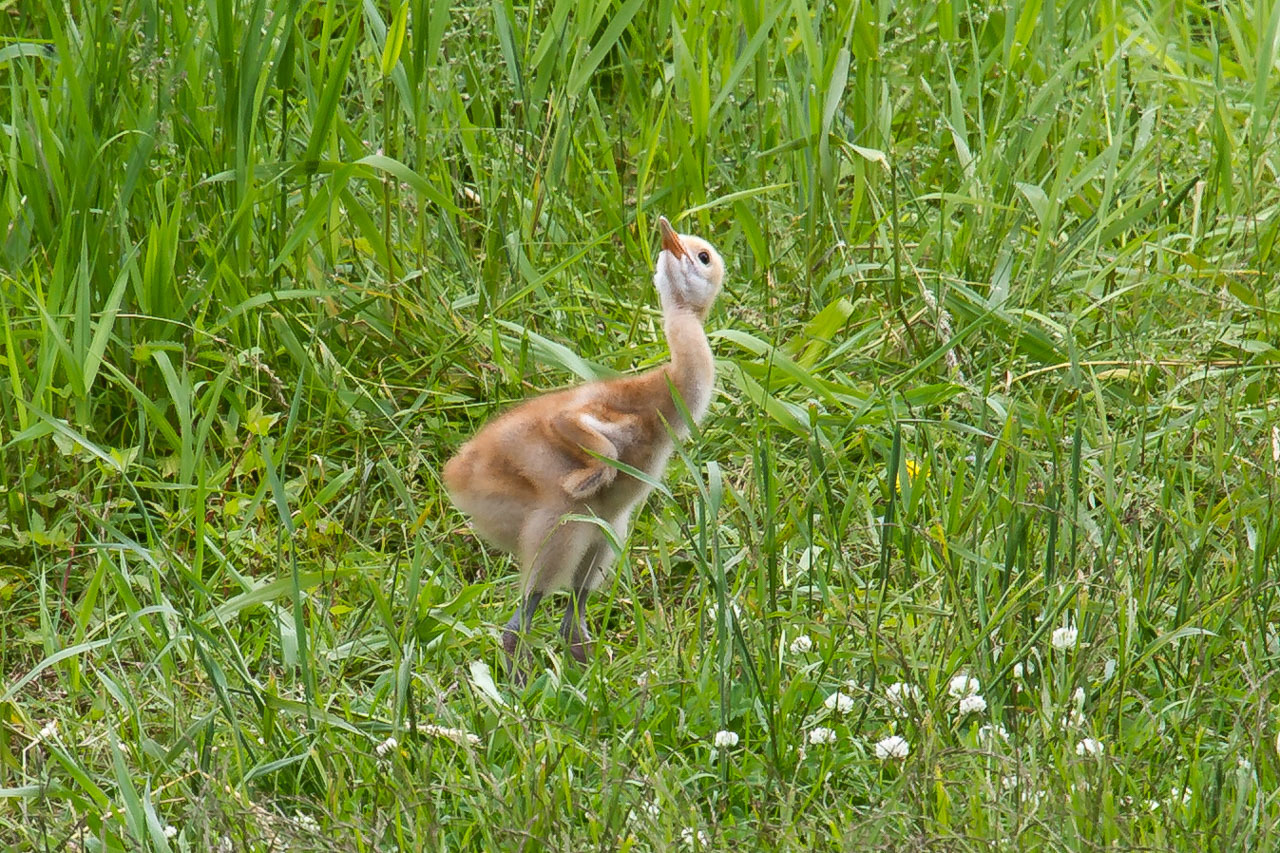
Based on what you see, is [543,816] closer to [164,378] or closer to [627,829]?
[627,829]

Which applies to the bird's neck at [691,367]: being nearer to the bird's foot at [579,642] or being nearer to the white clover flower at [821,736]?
the bird's foot at [579,642]

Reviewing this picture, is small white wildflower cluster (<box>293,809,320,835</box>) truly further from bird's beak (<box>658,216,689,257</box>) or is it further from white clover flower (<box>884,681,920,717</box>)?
bird's beak (<box>658,216,689,257</box>)

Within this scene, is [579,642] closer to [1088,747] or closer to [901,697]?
[901,697]

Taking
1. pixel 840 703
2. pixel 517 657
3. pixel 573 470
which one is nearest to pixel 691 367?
pixel 573 470

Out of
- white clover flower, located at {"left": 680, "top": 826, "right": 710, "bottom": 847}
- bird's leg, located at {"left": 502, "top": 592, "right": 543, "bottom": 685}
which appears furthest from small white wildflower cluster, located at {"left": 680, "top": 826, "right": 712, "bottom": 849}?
bird's leg, located at {"left": 502, "top": 592, "right": 543, "bottom": 685}

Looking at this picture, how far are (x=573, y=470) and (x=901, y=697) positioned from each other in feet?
2.97

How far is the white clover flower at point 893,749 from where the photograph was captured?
2.88 m

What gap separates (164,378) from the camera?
4121mm

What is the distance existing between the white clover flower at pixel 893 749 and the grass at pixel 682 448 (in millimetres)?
39

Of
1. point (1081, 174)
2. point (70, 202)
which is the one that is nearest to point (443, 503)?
point (70, 202)

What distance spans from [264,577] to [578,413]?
2.71 feet

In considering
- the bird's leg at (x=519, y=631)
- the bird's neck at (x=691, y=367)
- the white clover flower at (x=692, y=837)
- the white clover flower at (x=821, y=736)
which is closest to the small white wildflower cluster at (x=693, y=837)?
the white clover flower at (x=692, y=837)

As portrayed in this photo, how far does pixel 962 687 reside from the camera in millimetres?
2996

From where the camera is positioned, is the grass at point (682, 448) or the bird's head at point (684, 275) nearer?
the grass at point (682, 448)
